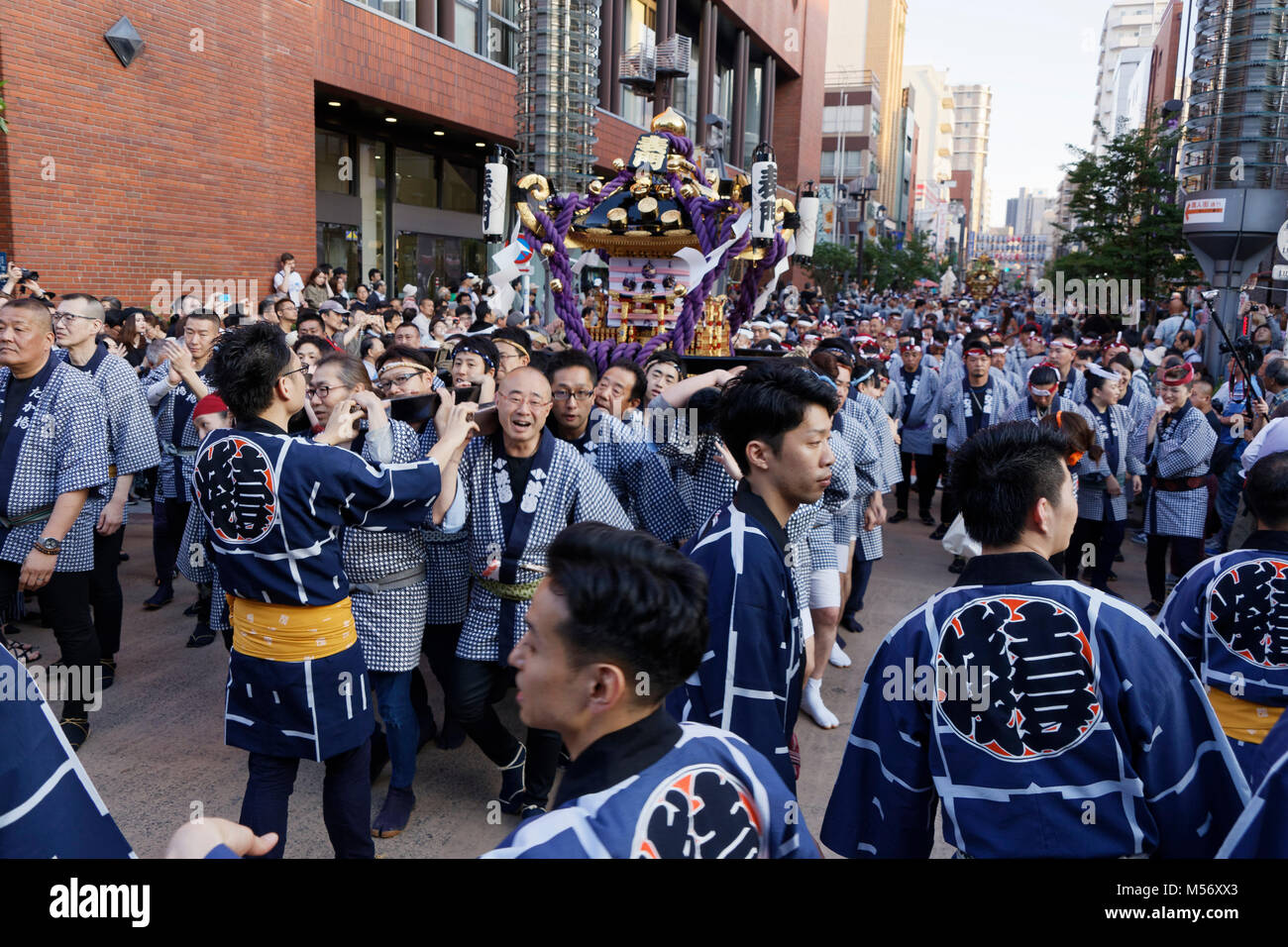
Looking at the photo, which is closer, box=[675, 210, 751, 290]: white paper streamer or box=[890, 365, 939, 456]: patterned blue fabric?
box=[675, 210, 751, 290]: white paper streamer

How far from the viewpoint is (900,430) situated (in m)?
10.1

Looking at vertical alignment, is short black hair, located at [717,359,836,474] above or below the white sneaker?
above

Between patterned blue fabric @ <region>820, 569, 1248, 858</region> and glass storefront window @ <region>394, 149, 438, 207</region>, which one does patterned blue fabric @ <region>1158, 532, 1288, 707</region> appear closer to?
patterned blue fabric @ <region>820, 569, 1248, 858</region>

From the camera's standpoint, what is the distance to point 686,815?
56.1 inches

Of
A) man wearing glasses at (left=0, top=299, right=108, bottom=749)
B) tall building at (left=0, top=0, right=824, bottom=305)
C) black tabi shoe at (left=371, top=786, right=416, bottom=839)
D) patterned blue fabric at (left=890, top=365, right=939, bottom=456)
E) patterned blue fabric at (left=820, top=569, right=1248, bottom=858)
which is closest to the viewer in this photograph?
patterned blue fabric at (left=820, top=569, right=1248, bottom=858)

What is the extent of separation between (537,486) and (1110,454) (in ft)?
17.0

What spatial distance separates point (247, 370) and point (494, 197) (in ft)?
20.2

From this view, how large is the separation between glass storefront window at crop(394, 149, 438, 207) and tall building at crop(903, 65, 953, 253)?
3196 inches

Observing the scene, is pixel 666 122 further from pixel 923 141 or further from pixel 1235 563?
pixel 923 141

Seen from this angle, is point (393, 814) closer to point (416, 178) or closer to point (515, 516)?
point (515, 516)

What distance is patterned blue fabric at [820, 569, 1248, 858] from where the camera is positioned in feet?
6.57

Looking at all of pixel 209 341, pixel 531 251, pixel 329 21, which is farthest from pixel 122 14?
pixel 209 341

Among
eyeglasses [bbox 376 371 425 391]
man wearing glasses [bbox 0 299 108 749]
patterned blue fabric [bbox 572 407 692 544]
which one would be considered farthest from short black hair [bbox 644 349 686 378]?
man wearing glasses [bbox 0 299 108 749]

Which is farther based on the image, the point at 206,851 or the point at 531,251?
the point at 531,251
